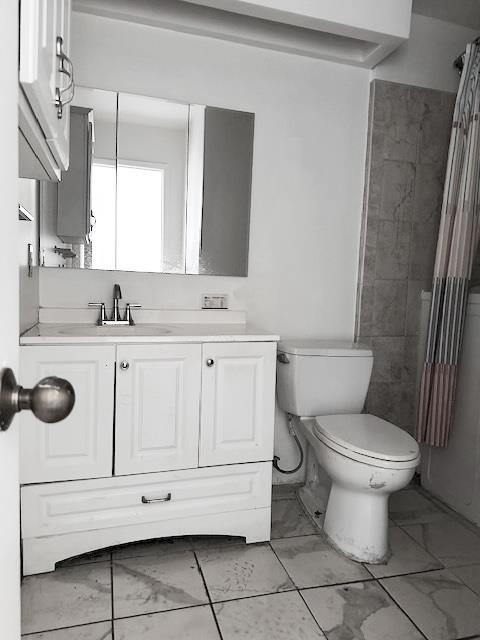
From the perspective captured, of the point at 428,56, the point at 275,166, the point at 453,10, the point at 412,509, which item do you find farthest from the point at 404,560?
the point at 453,10

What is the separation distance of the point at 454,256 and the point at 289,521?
142 cm

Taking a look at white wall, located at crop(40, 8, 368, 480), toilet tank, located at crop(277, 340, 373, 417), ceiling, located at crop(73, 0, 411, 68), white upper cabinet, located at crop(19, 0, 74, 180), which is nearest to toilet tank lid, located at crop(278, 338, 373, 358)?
toilet tank, located at crop(277, 340, 373, 417)

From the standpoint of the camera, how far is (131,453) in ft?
5.84

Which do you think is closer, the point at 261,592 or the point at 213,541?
the point at 261,592

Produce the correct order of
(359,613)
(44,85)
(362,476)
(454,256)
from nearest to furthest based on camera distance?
(44,85), (359,613), (362,476), (454,256)

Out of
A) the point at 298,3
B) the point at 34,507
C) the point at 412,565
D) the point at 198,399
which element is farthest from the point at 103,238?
the point at 412,565

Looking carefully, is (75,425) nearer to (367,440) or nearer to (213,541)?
(213,541)

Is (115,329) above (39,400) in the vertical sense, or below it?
below

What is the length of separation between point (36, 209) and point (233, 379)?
1.07 meters

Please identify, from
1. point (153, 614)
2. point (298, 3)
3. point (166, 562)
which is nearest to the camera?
point (153, 614)

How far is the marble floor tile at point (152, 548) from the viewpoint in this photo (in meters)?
1.87

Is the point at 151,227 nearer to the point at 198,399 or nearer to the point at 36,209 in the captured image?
the point at 36,209

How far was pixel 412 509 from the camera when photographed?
A: 2.33m

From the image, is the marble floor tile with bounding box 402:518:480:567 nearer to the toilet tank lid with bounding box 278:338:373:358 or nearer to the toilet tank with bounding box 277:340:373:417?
the toilet tank with bounding box 277:340:373:417
